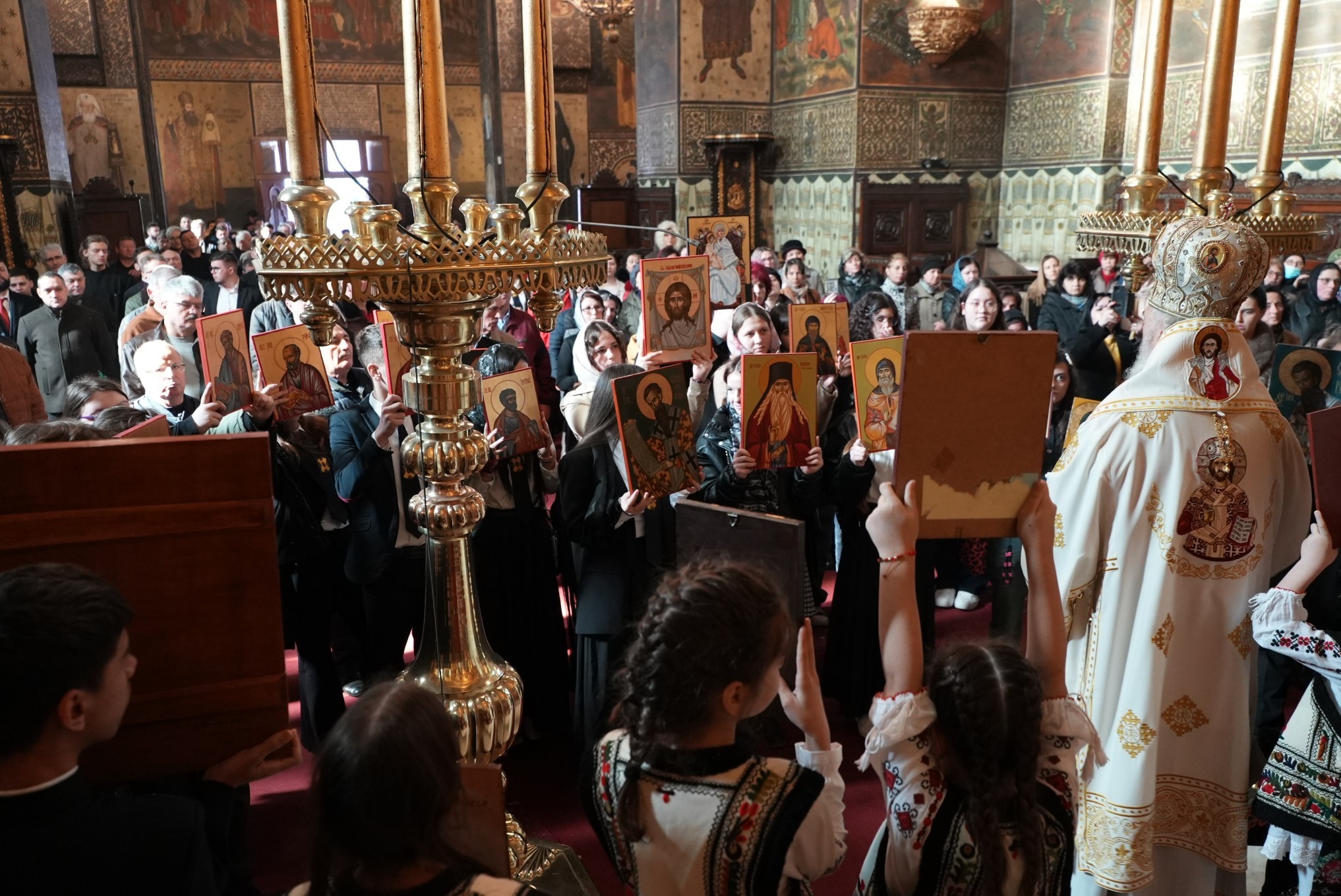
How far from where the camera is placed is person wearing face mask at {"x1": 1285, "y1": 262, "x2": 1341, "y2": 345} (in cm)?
631

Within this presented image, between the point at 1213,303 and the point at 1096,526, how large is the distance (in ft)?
1.89

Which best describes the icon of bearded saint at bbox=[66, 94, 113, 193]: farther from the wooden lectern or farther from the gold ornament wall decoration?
the wooden lectern

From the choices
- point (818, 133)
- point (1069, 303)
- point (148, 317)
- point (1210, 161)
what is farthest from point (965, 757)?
point (818, 133)

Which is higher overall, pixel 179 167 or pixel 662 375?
pixel 179 167

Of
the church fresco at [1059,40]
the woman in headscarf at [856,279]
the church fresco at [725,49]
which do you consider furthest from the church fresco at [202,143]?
the woman in headscarf at [856,279]

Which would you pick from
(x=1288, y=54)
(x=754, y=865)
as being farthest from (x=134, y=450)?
(x=1288, y=54)

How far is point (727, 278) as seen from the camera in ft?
22.1

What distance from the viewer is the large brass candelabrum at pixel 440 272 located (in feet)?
5.05

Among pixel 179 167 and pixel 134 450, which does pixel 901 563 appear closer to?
pixel 134 450

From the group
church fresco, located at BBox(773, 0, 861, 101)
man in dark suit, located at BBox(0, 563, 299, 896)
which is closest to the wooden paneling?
church fresco, located at BBox(773, 0, 861, 101)

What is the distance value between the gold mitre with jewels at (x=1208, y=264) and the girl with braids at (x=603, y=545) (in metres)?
1.60

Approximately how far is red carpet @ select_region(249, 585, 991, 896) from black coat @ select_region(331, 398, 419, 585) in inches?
27.4

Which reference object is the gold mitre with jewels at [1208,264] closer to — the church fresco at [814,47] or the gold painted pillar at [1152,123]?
the gold painted pillar at [1152,123]

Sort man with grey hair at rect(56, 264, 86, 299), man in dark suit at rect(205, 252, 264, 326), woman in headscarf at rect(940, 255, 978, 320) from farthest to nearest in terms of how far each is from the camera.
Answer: woman in headscarf at rect(940, 255, 978, 320) → man in dark suit at rect(205, 252, 264, 326) → man with grey hair at rect(56, 264, 86, 299)
